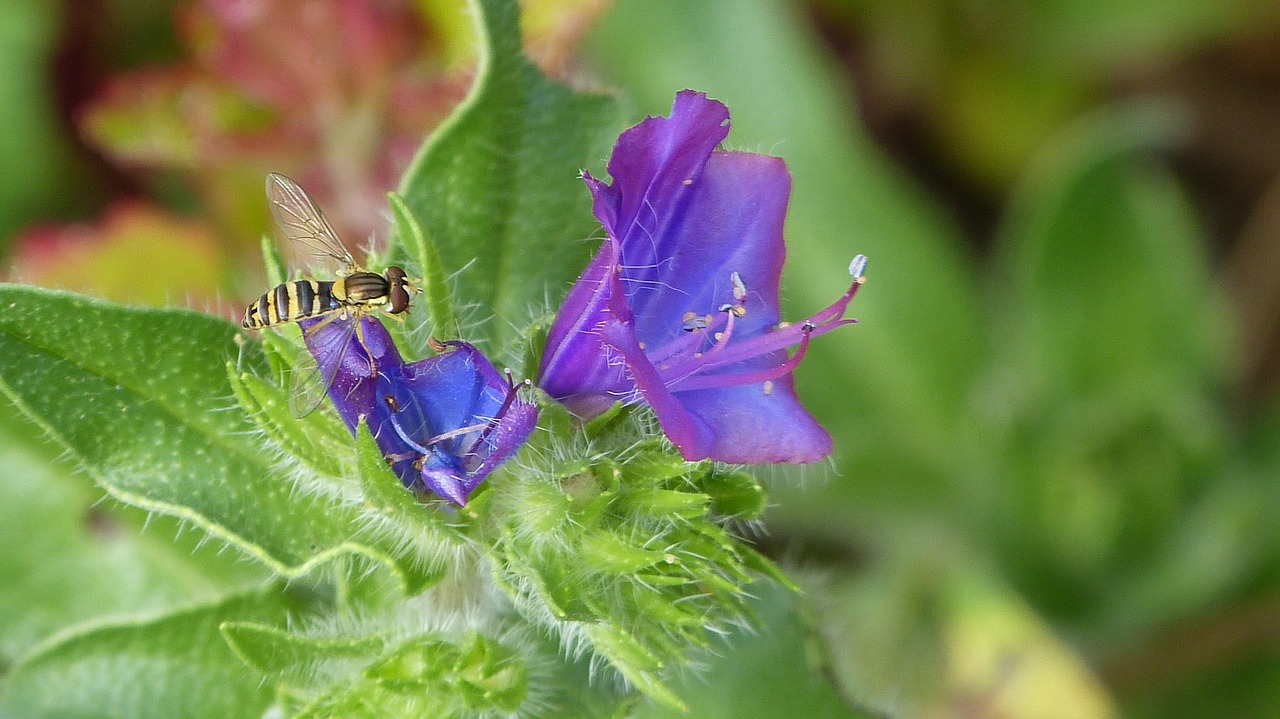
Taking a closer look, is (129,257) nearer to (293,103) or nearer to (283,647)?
(293,103)

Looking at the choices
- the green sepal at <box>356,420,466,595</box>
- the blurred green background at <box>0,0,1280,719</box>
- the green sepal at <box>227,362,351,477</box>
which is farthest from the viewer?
the blurred green background at <box>0,0,1280,719</box>

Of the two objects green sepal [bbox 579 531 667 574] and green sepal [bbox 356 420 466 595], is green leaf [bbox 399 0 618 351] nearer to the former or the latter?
green sepal [bbox 356 420 466 595]

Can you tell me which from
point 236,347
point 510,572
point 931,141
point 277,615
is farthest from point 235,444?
point 931,141

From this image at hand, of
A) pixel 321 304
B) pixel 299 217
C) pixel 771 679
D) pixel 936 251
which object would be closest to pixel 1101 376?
pixel 936 251

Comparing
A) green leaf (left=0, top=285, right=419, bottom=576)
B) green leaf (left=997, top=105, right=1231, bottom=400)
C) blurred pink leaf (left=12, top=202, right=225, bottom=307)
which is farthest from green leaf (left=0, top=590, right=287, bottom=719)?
green leaf (left=997, top=105, right=1231, bottom=400)

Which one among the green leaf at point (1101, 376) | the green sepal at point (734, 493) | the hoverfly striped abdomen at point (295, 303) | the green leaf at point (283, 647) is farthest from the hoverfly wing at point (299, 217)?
the green leaf at point (1101, 376)
